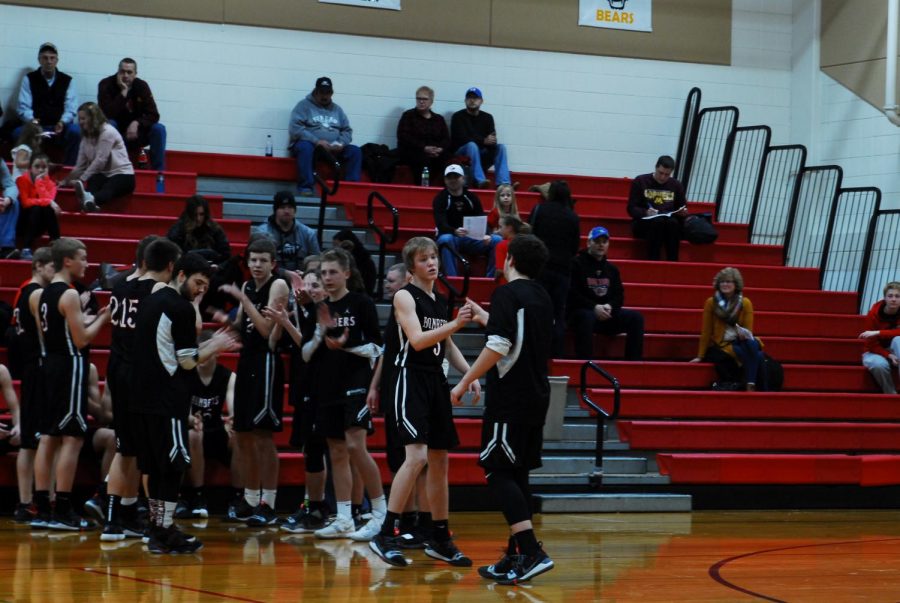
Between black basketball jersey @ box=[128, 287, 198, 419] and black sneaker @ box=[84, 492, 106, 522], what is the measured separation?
4.68 ft

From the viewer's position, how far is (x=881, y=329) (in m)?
12.4

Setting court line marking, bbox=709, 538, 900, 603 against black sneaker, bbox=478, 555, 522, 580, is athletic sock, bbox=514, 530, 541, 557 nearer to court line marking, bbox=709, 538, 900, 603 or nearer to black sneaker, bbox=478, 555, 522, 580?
black sneaker, bbox=478, 555, 522, 580

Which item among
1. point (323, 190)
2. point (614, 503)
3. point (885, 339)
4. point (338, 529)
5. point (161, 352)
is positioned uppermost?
point (323, 190)

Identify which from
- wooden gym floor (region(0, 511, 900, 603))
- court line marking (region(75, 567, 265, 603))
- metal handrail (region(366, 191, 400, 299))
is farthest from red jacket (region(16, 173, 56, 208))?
court line marking (region(75, 567, 265, 603))

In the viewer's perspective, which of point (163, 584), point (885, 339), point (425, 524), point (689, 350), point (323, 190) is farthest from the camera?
point (885, 339)

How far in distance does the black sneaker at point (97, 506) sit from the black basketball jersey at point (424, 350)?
2.39 metres

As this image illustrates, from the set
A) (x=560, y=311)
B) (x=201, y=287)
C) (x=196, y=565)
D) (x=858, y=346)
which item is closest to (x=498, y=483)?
(x=196, y=565)

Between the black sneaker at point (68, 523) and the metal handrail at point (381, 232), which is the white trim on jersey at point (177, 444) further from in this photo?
the metal handrail at point (381, 232)

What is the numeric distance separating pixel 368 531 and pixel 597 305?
453 cm

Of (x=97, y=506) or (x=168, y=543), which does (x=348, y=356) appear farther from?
(x=97, y=506)

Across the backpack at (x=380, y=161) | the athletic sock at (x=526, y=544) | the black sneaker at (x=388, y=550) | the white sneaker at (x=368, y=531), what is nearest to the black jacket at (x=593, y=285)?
the backpack at (x=380, y=161)

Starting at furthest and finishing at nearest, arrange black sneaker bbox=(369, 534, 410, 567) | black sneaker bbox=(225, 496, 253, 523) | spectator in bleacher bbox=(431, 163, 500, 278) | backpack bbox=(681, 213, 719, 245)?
backpack bbox=(681, 213, 719, 245) → spectator in bleacher bbox=(431, 163, 500, 278) → black sneaker bbox=(225, 496, 253, 523) → black sneaker bbox=(369, 534, 410, 567)

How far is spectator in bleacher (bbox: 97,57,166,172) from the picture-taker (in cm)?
1246

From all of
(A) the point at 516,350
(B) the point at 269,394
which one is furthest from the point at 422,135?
(A) the point at 516,350
